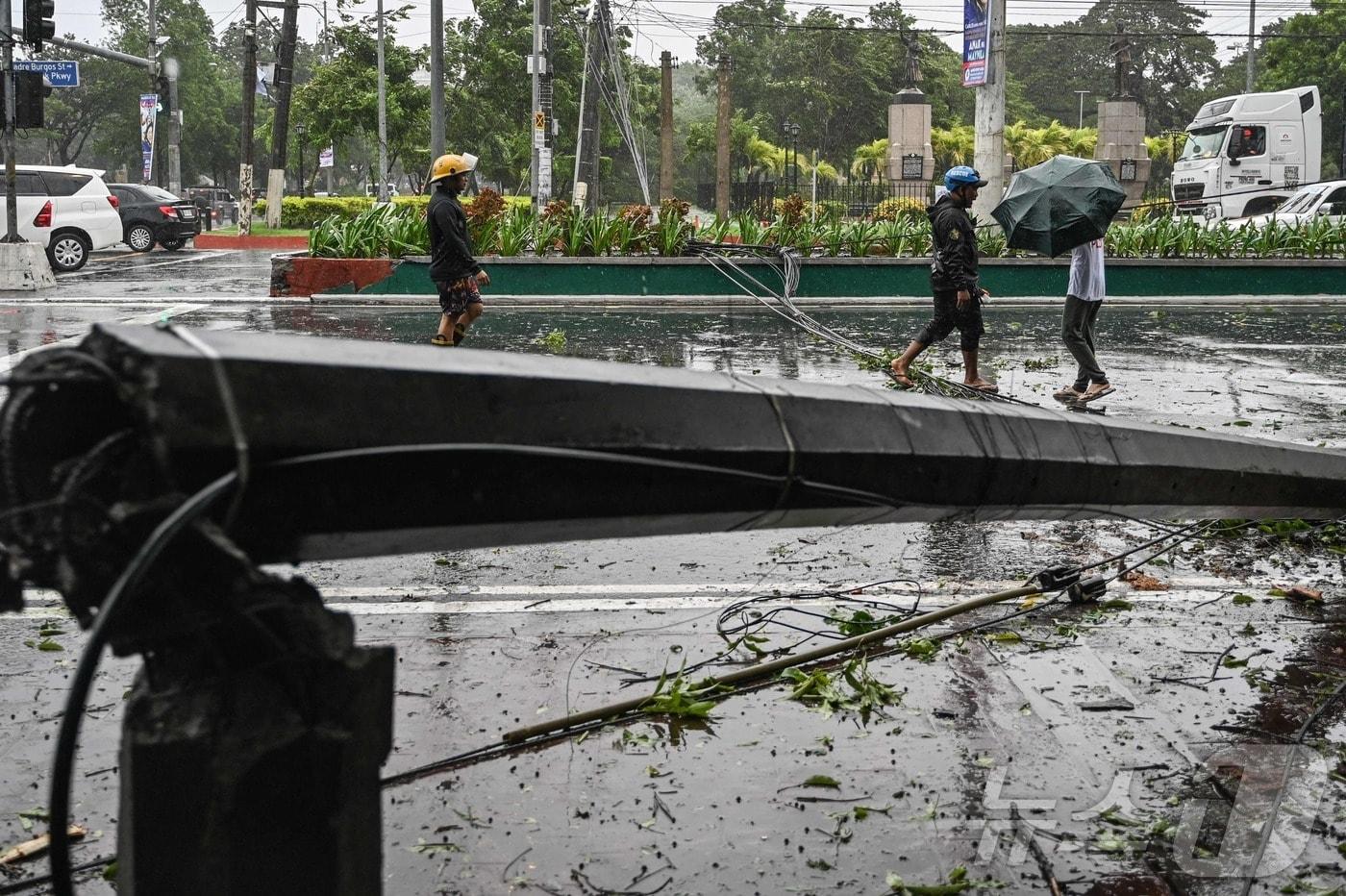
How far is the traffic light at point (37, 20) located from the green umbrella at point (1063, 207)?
16711 mm

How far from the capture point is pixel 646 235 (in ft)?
67.6

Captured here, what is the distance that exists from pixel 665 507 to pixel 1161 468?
1809 mm

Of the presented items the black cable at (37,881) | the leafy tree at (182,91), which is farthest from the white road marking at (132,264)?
the leafy tree at (182,91)

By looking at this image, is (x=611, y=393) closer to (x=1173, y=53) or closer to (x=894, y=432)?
(x=894, y=432)

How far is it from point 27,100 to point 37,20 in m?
2.45

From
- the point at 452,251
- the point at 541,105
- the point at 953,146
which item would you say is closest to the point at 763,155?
the point at 953,146

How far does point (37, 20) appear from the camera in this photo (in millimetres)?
21812

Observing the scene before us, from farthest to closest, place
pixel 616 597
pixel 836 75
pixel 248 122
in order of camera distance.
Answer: pixel 836 75 → pixel 248 122 → pixel 616 597

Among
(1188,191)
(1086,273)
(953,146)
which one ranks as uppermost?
(953,146)

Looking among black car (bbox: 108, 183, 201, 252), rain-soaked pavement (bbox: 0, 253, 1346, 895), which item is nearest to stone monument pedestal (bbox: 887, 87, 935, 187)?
black car (bbox: 108, 183, 201, 252)

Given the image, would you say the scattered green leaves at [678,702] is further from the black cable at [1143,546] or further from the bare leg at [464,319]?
the bare leg at [464,319]

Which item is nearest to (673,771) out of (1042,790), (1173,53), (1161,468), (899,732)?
(899,732)

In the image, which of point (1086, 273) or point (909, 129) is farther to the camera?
point (909, 129)

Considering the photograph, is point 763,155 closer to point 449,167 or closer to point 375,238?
point 375,238
